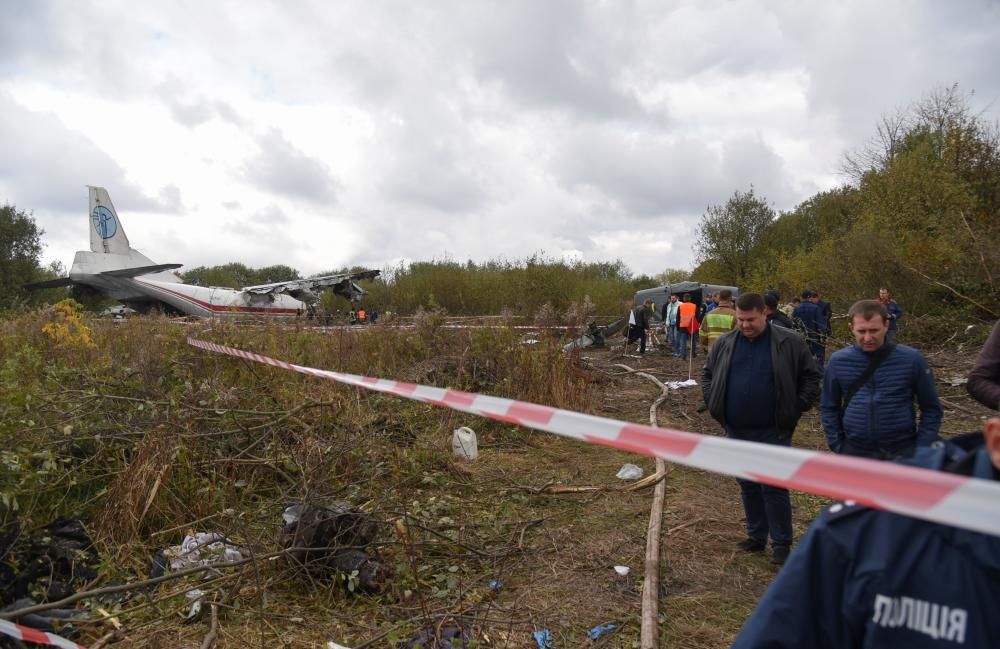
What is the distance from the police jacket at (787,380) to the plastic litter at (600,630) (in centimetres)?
156

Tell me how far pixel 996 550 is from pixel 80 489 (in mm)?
4926

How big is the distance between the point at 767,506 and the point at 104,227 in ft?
88.9

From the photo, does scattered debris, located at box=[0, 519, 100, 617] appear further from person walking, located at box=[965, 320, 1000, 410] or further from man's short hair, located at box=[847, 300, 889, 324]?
person walking, located at box=[965, 320, 1000, 410]

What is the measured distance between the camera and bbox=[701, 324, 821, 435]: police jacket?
11.7 ft

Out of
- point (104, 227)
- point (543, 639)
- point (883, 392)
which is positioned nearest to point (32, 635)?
point (543, 639)

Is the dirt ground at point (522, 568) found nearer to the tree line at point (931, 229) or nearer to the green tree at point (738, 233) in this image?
the tree line at point (931, 229)

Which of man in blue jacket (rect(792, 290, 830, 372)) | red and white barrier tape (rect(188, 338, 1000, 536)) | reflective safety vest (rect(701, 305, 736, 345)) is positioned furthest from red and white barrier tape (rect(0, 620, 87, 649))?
man in blue jacket (rect(792, 290, 830, 372))

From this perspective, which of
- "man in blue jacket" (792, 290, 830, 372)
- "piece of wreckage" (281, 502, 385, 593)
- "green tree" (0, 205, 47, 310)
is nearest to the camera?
"piece of wreckage" (281, 502, 385, 593)

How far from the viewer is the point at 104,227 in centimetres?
2328

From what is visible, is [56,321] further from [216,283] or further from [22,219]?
[216,283]

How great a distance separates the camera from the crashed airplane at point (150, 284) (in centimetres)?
2169

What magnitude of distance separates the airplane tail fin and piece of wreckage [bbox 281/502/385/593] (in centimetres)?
2502

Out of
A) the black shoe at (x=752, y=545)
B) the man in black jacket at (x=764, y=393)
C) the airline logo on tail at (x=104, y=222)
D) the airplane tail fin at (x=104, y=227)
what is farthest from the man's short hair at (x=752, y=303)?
the airline logo on tail at (x=104, y=222)

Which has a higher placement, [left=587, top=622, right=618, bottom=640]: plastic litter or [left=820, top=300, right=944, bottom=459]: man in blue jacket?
[left=820, top=300, right=944, bottom=459]: man in blue jacket
